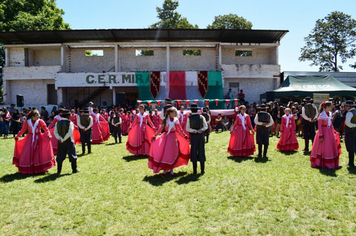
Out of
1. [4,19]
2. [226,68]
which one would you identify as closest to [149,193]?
[226,68]

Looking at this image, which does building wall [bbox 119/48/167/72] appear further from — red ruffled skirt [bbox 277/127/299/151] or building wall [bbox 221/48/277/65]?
red ruffled skirt [bbox 277/127/299/151]

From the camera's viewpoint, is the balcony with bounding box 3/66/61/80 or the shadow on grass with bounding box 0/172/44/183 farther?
the balcony with bounding box 3/66/61/80

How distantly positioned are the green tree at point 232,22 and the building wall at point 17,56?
1142 inches

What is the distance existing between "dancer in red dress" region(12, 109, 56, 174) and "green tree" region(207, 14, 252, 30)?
40985 millimetres

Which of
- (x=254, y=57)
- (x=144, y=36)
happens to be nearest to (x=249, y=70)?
(x=254, y=57)

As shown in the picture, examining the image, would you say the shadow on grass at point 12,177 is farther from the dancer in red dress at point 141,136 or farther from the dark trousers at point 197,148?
the dark trousers at point 197,148

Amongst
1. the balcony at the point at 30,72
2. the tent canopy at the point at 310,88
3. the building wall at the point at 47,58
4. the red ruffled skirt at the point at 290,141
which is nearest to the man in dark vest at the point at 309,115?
the red ruffled skirt at the point at 290,141

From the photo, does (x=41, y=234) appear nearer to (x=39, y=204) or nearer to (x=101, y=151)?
(x=39, y=204)

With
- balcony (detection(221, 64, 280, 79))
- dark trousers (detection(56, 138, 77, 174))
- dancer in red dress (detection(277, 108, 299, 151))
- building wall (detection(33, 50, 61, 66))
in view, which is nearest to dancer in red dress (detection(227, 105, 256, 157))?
dancer in red dress (detection(277, 108, 299, 151))

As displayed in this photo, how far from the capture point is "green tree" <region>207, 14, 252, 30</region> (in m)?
44.7

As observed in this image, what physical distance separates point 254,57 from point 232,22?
17769 millimetres

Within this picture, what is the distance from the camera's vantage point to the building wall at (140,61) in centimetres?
2830

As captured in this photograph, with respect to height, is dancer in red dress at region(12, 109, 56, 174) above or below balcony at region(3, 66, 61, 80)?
below

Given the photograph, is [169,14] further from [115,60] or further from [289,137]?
[289,137]
